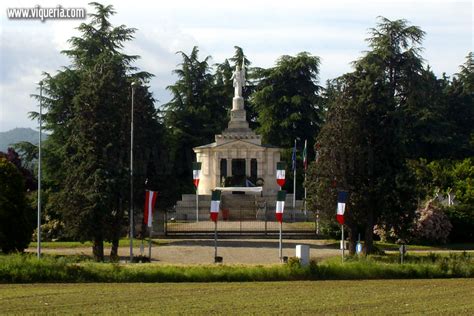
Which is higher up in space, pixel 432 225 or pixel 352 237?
pixel 432 225

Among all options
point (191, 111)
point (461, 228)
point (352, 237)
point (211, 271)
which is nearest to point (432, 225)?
point (461, 228)

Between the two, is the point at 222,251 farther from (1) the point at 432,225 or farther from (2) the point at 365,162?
(1) the point at 432,225

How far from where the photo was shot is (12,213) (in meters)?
41.0

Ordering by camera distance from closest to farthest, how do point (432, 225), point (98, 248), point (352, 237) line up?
point (98, 248), point (352, 237), point (432, 225)

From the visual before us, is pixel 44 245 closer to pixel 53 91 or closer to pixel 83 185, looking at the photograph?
pixel 83 185

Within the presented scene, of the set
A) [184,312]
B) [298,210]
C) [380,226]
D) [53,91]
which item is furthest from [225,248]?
[184,312]

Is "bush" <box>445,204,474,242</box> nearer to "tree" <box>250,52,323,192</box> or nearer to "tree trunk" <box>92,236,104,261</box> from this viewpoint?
"tree trunk" <box>92,236,104,261</box>

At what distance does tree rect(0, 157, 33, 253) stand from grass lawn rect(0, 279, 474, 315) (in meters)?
13.1

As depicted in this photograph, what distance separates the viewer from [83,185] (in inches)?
1635

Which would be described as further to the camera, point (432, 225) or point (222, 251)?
point (432, 225)

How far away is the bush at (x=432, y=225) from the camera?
1967 inches

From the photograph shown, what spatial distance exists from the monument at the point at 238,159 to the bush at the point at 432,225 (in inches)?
656

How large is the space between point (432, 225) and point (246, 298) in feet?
90.0

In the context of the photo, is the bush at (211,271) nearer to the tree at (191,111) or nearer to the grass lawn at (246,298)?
the grass lawn at (246,298)
